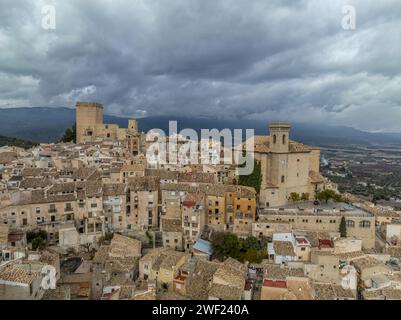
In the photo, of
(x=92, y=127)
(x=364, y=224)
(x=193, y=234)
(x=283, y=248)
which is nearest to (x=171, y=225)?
(x=193, y=234)

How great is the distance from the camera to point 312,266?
65.0ft

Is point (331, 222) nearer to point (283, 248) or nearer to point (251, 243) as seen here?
point (283, 248)

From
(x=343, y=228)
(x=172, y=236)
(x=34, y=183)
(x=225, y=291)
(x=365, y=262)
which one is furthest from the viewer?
(x=34, y=183)

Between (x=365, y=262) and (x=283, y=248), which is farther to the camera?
(x=283, y=248)

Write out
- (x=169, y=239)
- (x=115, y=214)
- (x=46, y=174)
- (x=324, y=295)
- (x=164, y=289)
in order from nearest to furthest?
1. (x=324, y=295)
2. (x=164, y=289)
3. (x=169, y=239)
4. (x=115, y=214)
5. (x=46, y=174)

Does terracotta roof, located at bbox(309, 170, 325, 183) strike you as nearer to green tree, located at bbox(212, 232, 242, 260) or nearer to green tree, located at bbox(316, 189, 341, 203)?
green tree, located at bbox(316, 189, 341, 203)

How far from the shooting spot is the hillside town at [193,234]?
18297 millimetres

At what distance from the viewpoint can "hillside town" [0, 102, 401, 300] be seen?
18.3m

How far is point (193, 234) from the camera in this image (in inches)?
969

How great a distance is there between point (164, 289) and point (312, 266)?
8209 millimetres

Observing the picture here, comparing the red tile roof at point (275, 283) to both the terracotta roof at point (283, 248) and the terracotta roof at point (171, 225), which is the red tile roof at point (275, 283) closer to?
the terracotta roof at point (283, 248)

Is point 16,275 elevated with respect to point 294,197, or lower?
lower
